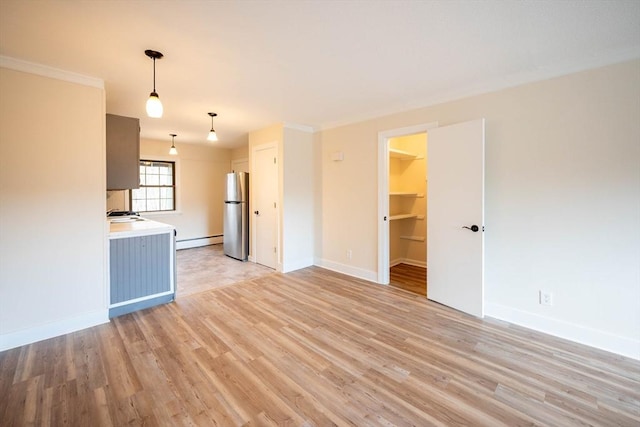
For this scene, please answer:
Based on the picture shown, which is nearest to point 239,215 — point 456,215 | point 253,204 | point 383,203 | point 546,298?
point 253,204

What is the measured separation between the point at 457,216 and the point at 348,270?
198 cm

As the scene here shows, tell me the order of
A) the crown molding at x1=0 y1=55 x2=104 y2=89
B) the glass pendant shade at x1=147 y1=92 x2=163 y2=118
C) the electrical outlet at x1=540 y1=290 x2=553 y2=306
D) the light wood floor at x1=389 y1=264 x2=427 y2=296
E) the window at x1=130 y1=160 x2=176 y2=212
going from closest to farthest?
the glass pendant shade at x1=147 y1=92 x2=163 y2=118, the crown molding at x1=0 y1=55 x2=104 y2=89, the electrical outlet at x1=540 y1=290 x2=553 y2=306, the light wood floor at x1=389 y1=264 x2=427 y2=296, the window at x1=130 y1=160 x2=176 y2=212

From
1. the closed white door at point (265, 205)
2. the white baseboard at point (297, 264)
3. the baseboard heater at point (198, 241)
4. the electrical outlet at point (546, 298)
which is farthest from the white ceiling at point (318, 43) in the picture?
the baseboard heater at point (198, 241)

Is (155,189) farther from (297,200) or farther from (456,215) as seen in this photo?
(456,215)

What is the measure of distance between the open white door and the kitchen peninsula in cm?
320

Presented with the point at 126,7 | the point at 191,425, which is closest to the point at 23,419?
the point at 191,425

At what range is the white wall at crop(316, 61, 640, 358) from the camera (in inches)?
90.0

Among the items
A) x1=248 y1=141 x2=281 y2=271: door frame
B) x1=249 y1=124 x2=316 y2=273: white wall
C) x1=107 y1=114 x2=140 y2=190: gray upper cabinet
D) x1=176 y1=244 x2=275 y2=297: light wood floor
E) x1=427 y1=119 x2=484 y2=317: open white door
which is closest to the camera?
x1=427 y1=119 x2=484 y2=317: open white door

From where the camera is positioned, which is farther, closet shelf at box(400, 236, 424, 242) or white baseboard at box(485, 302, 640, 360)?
closet shelf at box(400, 236, 424, 242)

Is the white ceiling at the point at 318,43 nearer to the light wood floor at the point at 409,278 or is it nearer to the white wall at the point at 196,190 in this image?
the light wood floor at the point at 409,278

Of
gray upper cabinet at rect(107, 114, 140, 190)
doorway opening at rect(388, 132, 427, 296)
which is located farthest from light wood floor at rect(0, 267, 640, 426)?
doorway opening at rect(388, 132, 427, 296)

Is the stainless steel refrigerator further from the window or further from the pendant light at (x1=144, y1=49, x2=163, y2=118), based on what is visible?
the pendant light at (x1=144, y1=49, x2=163, y2=118)

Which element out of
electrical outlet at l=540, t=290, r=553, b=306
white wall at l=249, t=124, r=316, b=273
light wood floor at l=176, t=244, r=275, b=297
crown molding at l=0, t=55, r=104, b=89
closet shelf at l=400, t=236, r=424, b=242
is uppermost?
crown molding at l=0, t=55, r=104, b=89

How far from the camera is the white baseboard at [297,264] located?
Answer: 464cm
